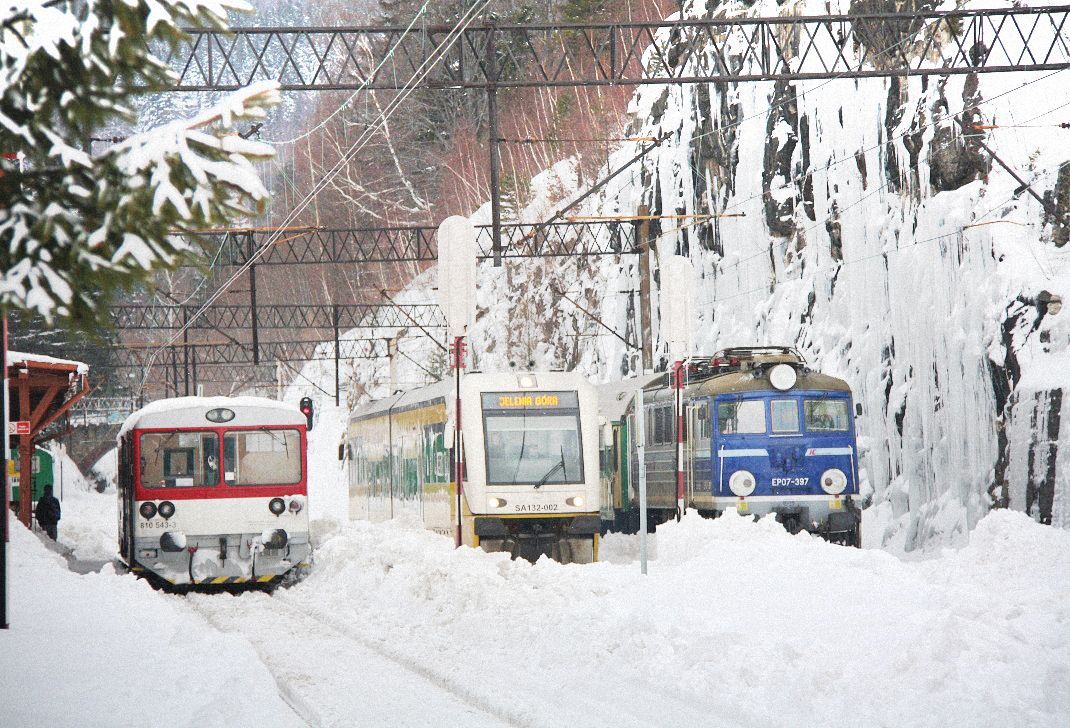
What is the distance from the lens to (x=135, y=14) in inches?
246

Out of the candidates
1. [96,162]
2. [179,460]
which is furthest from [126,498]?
[96,162]

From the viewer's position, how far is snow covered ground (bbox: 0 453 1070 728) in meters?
8.67

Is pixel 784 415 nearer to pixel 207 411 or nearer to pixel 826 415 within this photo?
pixel 826 415

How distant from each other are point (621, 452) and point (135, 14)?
863 inches

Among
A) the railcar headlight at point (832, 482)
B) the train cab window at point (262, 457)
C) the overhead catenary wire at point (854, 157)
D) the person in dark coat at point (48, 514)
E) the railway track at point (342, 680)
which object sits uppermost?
the overhead catenary wire at point (854, 157)

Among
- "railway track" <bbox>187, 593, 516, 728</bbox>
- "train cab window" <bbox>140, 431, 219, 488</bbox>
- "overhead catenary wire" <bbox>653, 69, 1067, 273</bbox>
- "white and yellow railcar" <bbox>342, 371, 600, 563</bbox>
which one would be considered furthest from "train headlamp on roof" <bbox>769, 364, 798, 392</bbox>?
"railway track" <bbox>187, 593, 516, 728</bbox>

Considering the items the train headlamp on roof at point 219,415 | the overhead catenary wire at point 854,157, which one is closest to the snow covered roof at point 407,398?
the train headlamp on roof at point 219,415

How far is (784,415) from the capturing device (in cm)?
2295

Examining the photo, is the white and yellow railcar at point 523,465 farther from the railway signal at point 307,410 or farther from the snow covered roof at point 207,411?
the snow covered roof at point 207,411

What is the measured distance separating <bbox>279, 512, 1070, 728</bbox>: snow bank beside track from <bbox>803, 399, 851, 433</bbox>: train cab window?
494cm

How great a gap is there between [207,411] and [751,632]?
1118 centimetres

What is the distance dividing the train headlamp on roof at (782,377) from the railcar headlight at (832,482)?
1.51m

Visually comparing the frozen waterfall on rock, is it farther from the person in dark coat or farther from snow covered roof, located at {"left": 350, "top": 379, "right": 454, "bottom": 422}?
the person in dark coat

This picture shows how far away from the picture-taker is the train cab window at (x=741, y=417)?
22859mm
